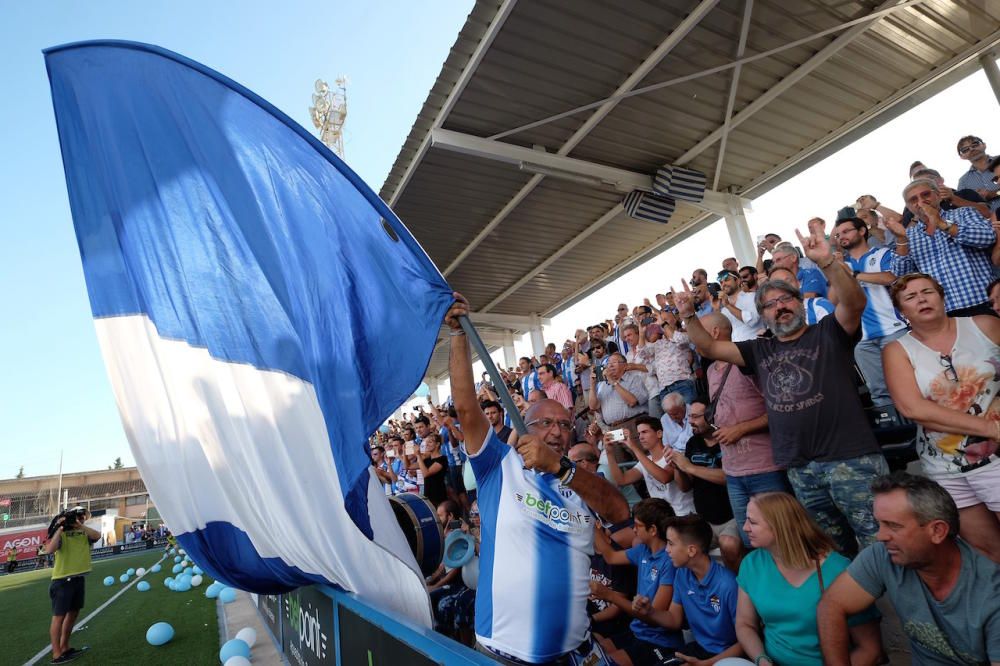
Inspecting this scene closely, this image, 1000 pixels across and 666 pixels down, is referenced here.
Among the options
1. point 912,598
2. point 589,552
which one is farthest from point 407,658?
point 912,598

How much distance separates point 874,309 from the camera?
4.77 m

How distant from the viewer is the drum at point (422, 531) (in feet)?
14.2

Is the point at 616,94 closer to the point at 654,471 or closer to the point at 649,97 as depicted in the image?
the point at 649,97

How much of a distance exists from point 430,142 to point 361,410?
280 inches

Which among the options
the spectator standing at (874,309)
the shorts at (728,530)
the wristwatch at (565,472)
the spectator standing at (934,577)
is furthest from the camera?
the spectator standing at (874,309)

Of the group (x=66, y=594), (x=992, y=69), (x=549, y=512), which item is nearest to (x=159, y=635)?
(x=66, y=594)

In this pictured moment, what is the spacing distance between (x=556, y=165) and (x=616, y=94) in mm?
1874

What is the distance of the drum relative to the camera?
14.2 feet

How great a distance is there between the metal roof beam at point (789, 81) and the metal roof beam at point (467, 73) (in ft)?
14.5

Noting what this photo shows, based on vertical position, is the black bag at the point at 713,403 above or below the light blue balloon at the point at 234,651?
above

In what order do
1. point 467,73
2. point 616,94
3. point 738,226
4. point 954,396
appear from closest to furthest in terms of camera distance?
point 954,396 → point 467,73 → point 616,94 → point 738,226

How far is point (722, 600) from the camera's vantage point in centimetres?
342

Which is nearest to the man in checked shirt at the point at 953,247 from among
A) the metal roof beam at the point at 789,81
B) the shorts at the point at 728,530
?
the shorts at the point at 728,530

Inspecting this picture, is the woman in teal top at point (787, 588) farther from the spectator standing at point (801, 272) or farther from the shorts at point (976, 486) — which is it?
the spectator standing at point (801, 272)
